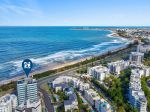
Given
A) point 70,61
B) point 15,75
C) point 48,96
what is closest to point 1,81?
point 15,75

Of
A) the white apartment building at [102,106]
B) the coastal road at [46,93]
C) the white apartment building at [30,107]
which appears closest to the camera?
the white apartment building at [30,107]

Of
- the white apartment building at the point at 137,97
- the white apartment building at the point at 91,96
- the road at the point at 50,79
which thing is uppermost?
the white apartment building at the point at 137,97

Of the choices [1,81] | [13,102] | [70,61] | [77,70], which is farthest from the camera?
[70,61]

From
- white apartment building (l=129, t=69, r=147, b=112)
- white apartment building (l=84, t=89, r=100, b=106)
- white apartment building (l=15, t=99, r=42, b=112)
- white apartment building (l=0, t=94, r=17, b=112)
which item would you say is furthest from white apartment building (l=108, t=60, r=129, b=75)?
white apartment building (l=0, t=94, r=17, b=112)

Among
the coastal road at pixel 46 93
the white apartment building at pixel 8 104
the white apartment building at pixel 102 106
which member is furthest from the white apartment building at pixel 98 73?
the white apartment building at pixel 8 104

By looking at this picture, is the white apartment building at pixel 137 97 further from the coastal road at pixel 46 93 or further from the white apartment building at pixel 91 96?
the coastal road at pixel 46 93

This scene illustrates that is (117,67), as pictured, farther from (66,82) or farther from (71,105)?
(71,105)

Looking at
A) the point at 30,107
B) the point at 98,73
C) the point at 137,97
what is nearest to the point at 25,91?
the point at 30,107

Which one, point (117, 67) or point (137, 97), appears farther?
point (117, 67)

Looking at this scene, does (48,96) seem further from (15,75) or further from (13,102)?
(15,75)

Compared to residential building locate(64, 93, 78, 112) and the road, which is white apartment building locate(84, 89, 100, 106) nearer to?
residential building locate(64, 93, 78, 112)

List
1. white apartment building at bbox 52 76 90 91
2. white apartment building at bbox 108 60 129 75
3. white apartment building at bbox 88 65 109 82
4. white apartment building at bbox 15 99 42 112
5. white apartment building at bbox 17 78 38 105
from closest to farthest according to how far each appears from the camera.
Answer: white apartment building at bbox 15 99 42 112, white apartment building at bbox 17 78 38 105, white apartment building at bbox 52 76 90 91, white apartment building at bbox 88 65 109 82, white apartment building at bbox 108 60 129 75
